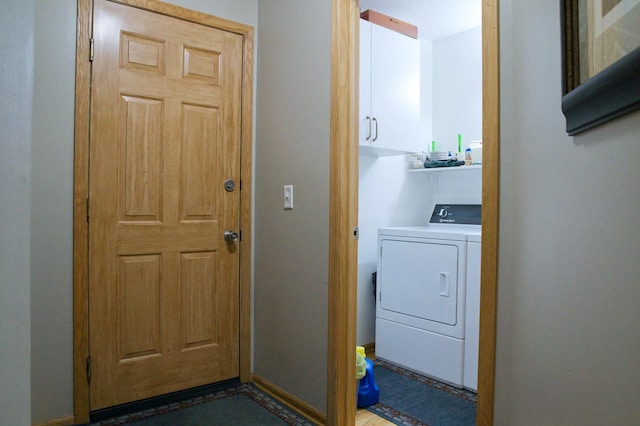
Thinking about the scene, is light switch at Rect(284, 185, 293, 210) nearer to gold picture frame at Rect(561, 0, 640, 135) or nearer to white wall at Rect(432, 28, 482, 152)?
gold picture frame at Rect(561, 0, 640, 135)

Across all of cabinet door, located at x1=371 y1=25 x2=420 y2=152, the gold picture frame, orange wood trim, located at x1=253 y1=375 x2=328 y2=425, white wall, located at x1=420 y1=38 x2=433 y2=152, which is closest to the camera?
the gold picture frame

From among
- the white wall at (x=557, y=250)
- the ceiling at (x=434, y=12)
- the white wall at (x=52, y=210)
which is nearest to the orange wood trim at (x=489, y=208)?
the white wall at (x=557, y=250)

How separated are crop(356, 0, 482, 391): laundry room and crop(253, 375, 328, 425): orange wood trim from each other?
0.94 meters

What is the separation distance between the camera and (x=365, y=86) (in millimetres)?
2725

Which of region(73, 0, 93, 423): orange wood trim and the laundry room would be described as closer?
region(73, 0, 93, 423): orange wood trim

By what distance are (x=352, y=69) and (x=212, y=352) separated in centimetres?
168

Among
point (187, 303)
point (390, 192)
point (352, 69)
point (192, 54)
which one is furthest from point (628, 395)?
point (390, 192)

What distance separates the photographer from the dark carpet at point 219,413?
6.64ft

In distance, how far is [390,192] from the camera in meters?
3.34

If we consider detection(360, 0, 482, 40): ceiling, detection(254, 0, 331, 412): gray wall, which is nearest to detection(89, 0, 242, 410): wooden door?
detection(254, 0, 331, 412): gray wall

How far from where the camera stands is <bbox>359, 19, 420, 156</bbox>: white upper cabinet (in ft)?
8.96

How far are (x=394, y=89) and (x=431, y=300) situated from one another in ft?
4.65

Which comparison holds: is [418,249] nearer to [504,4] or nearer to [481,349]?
[481,349]

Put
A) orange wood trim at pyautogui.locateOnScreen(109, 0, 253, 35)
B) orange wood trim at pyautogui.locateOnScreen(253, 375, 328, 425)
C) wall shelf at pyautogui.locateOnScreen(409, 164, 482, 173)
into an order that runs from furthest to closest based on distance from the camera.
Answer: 1. wall shelf at pyautogui.locateOnScreen(409, 164, 482, 173)
2. orange wood trim at pyautogui.locateOnScreen(109, 0, 253, 35)
3. orange wood trim at pyautogui.locateOnScreen(253, 375, 328, 425)
